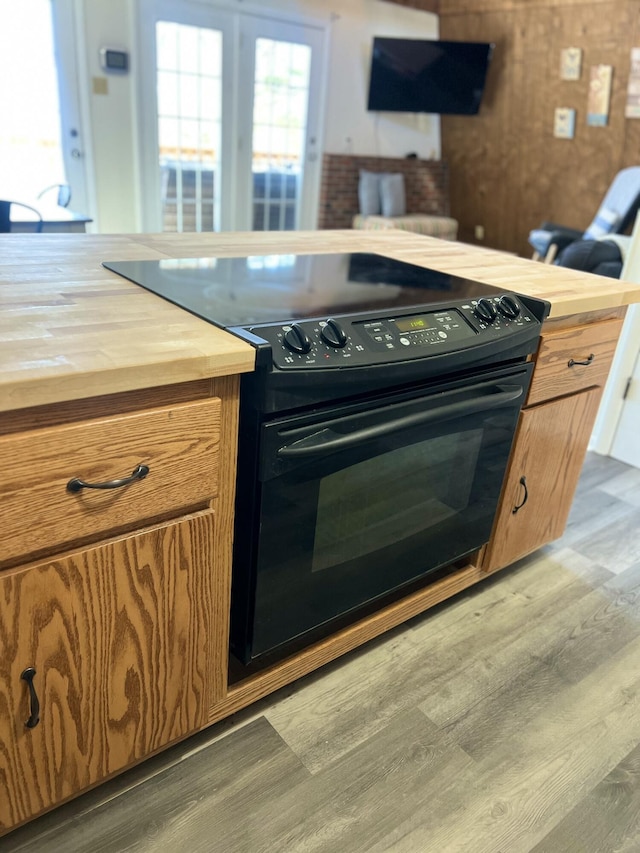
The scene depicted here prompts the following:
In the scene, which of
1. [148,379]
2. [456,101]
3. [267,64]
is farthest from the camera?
[456,101]

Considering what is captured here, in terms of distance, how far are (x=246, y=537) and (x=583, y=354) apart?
41.7 inches

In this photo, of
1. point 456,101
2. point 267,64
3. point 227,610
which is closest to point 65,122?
point 267,64

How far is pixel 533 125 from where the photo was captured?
5.90 m

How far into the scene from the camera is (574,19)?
17.4ft

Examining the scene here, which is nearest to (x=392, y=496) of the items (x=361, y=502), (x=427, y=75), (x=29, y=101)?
(x=361, y=502)

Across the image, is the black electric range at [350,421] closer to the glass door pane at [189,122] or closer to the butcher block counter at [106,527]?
the butcher block counter at [106,527]

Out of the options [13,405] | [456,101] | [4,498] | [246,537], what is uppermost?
[456,101]

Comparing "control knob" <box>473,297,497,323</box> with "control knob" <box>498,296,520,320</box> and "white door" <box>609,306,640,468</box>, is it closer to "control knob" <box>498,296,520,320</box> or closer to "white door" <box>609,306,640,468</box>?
"control knob" <box>498,296,520,320</box>

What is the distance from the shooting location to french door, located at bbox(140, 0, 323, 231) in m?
4.81

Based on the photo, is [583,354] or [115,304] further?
[583,354]

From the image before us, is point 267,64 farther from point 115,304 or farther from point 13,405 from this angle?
point 13,405

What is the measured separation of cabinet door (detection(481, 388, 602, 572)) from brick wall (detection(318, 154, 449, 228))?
4813 millimetres

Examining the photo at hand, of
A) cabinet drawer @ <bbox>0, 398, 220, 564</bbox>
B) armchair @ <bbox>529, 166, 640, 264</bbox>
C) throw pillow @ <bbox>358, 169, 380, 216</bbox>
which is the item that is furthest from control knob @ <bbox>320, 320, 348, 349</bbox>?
throw pillow @ <bbox>358, 169, 380, 216</bbox>

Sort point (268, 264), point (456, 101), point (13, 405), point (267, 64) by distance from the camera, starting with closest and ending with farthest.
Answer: point (13, 405) < point (268, 264) < point (267, 64) < point (456, 101)
